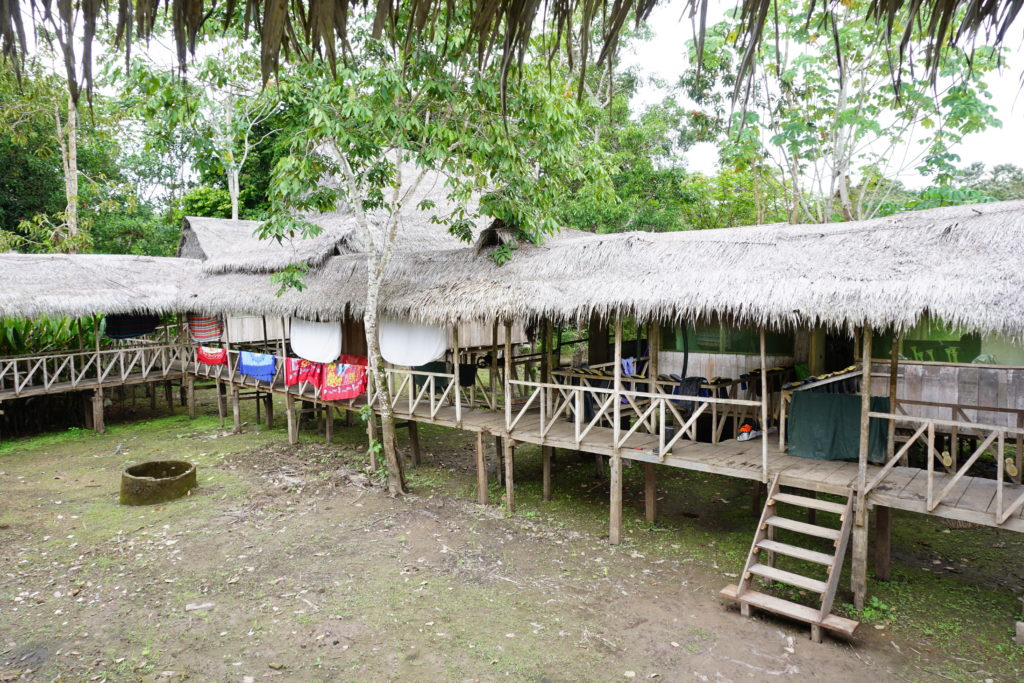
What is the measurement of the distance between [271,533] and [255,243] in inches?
442

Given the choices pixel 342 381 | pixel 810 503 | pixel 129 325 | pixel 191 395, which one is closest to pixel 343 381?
pixel 342 381

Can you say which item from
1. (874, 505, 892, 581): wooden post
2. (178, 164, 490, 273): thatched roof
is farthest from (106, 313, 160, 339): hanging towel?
(874, 505, 892, 581): wooden post

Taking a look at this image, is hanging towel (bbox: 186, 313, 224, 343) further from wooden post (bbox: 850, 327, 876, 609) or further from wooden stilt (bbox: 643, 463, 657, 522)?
wooden post (bbox: 850, 327, 876, 609)

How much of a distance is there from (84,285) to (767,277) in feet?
43.4

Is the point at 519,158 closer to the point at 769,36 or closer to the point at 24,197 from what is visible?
the point at 769,36

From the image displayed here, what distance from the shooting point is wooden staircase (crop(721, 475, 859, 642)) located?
18.2ft

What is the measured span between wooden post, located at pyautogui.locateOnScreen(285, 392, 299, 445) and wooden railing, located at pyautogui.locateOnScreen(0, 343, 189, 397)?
434 cm

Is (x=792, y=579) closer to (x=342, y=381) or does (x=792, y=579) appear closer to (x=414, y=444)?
(x=414, y=444)

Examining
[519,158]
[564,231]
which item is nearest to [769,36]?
[564,231]

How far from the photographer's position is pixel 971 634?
18.4 ft

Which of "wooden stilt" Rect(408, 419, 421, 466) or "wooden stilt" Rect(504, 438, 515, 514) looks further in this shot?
"wooden stilt" Rect(408, 419, 421, 466)

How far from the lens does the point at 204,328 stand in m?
15.0

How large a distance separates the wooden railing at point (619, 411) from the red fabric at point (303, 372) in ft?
12.1

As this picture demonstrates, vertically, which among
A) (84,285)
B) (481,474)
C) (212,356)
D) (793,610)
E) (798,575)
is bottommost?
(793,610)
